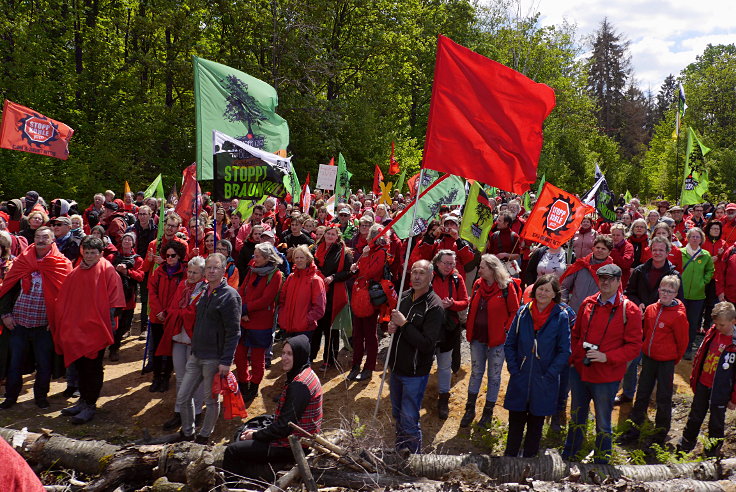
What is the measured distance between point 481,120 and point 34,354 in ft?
20.0

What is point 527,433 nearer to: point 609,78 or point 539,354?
point 539,354

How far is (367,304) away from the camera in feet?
24.6

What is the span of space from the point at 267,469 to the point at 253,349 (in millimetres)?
2685

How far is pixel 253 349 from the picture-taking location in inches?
280

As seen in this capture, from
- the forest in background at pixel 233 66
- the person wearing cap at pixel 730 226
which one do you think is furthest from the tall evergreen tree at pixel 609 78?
the person wearing cap at pixel 730 226

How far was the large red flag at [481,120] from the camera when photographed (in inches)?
226

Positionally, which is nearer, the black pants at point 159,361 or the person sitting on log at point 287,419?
the person sitting on log at point 287,419

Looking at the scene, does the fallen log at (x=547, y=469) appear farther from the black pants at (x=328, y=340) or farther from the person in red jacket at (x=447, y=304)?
the black pants at (x=328, y=340)

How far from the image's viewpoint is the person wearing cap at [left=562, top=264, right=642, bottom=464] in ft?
16.9

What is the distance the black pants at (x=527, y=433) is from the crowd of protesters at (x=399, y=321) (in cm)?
1

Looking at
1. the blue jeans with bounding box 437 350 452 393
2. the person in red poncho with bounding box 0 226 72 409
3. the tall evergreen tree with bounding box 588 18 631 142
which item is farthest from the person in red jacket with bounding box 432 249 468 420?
the tall evergreen tree with bounding box 588 18 631 142

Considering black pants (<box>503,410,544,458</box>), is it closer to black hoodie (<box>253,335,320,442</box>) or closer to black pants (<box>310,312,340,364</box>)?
black hoodie (<box>253,335,320,442</box>)

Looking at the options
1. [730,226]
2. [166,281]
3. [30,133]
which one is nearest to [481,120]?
[166,281]

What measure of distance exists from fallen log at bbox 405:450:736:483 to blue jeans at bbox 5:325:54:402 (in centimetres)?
489
